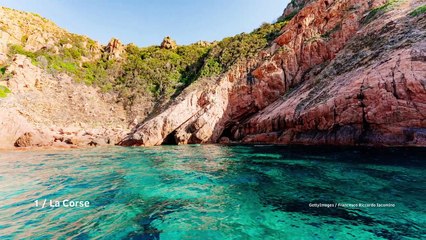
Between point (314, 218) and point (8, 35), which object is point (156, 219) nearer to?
point (314, 218)

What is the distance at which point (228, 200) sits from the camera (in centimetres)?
582

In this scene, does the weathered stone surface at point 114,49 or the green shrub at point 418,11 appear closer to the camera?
the green shrub at point 418,11

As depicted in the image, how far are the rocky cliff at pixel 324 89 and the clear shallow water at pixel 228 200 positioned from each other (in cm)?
265

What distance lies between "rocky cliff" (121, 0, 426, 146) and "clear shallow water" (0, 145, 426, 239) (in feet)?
8.68

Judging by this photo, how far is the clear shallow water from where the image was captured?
13.9 ft

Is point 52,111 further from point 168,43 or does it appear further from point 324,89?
point 324,89

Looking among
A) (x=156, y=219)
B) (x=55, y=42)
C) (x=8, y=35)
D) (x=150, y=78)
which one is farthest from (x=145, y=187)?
(x=55, y=42)

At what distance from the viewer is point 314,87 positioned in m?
17.0

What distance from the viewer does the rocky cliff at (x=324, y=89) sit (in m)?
11.5

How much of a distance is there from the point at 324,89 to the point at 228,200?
12.5 meters

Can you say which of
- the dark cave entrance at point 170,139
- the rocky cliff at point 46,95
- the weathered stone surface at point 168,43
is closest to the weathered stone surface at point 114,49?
the rocky cliff at point 46,95

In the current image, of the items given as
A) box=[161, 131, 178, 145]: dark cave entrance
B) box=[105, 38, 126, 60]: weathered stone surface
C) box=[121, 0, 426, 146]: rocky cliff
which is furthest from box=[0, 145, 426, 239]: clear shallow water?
box=[105, 38, 126, 60]: weathered stone surface

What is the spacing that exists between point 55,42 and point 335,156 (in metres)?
42.7

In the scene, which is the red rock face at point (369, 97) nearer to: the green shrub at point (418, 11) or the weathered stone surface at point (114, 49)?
the green shrub at point (418, 11)
